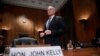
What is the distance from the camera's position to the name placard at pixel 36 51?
1734 millimetres

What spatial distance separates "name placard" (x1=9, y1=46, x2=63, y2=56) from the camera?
68.3 inches

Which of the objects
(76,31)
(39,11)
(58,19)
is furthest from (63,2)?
(58,19)

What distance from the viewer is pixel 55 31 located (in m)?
2.08

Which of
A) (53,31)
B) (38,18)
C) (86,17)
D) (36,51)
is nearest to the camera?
(36,51)

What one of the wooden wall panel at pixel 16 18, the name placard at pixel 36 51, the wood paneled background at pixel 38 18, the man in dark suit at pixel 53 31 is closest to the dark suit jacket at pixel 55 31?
the man in dark suit at pixel 53 31

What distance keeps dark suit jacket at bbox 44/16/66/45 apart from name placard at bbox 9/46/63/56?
0.63ft

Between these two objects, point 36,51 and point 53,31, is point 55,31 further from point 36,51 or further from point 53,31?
point 36,51

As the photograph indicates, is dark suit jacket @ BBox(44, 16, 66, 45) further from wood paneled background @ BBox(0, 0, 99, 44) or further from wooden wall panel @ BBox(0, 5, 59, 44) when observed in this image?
wooden wall panel @ BBox(0, 5, 59, 44)

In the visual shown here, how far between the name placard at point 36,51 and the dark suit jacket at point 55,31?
0.19 m

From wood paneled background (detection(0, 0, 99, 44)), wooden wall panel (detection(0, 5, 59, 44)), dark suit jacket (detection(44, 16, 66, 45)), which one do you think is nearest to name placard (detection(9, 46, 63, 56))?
dark suit jacket (detection(44, 16, 66, 45))

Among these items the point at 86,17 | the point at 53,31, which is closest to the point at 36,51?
the point at 53,31

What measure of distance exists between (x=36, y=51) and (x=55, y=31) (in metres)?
0.42

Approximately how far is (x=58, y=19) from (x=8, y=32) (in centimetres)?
632

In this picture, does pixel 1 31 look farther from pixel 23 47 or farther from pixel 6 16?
pixel 23 47
